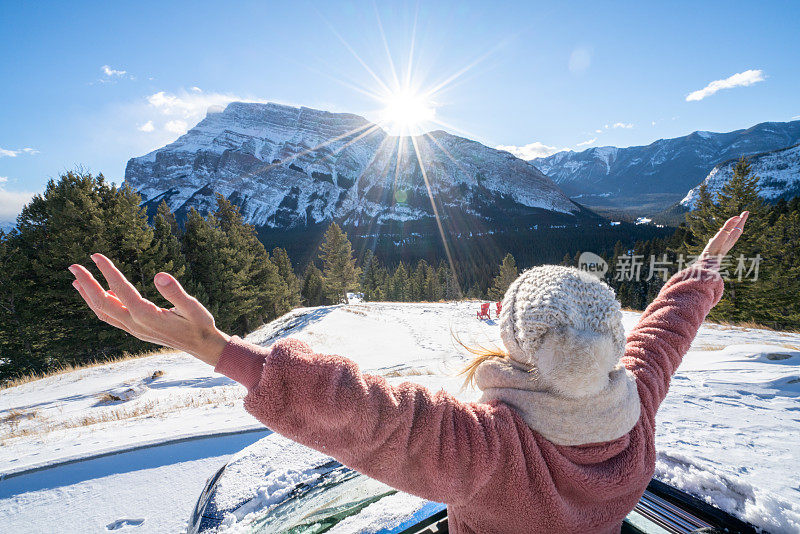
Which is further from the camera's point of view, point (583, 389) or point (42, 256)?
point (42, 256)

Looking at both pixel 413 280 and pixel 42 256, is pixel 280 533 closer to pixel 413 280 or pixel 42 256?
pixel 42 256

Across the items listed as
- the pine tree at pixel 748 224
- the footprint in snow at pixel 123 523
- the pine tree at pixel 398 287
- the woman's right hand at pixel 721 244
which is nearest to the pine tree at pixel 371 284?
the pine tree at pixel 398 287

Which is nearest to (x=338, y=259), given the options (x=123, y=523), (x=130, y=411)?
(x=130, y=411)

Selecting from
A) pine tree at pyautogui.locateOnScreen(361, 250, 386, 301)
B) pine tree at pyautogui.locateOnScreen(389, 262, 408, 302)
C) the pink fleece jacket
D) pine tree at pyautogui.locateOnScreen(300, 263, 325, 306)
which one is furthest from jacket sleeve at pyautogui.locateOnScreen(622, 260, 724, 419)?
pine tree at pyautogui.locateOnScreen(389, 262, 408, 302)

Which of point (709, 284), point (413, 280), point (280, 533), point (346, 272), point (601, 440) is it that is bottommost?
point (413, 280)

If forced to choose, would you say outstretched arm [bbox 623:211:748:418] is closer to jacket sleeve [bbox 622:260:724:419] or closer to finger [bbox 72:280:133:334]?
jacket sleeve [bbox 622:260:724:419]

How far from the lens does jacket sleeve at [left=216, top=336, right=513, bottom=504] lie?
826mm

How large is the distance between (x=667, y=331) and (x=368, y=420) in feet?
5.04

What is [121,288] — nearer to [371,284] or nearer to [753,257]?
[753,257]

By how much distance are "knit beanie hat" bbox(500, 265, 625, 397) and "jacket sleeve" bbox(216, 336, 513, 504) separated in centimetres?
20

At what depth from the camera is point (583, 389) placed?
92cm

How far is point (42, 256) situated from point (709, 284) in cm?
1908

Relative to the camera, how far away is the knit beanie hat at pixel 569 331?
904 millimetres

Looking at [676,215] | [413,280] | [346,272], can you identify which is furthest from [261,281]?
[676,215]
